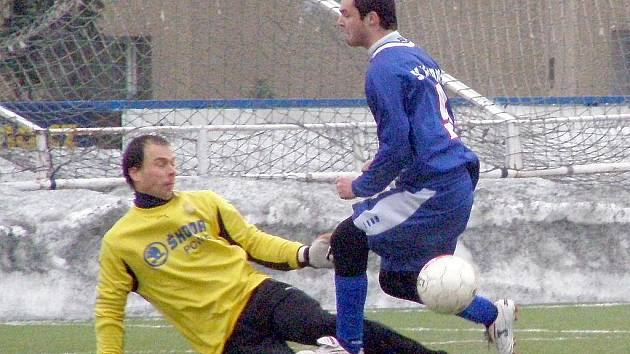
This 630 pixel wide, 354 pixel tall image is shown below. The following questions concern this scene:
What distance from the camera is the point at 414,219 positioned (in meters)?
6.05

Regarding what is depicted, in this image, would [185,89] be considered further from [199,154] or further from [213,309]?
[213,309]

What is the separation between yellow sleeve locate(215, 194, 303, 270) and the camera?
6098mm

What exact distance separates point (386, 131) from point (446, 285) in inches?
27.3

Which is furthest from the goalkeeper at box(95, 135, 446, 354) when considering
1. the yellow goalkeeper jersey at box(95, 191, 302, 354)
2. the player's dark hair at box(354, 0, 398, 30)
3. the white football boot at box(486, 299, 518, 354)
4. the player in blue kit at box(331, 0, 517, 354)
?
the player's dark hair at box(354, 0, 398, 30)

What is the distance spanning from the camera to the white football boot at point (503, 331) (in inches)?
255

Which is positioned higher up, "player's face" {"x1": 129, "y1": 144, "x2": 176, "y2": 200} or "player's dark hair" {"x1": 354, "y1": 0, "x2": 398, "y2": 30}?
"player's dark hair" {"x1": 354, "y1": 0, "x2": 398, "y2": 30}

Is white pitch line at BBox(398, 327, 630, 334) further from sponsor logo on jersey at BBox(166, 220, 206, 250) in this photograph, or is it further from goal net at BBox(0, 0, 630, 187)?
sponsor logo on jersey at BBox(166, 220, 206, 250)

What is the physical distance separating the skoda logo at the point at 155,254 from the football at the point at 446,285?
1.09m

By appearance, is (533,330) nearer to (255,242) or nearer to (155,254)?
(255,242)

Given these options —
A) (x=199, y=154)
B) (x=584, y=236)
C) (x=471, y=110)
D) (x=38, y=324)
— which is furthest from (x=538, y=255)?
(x=38, y=324)

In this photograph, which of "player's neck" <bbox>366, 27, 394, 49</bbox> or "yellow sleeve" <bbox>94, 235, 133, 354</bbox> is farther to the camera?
"player's neck" <bbox>366, 27, 394, 49</bbox>

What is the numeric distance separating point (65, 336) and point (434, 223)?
3696mm

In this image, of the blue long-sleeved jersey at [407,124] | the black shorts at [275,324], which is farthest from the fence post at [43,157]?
the blue long-sleeved jersey at [407,124]

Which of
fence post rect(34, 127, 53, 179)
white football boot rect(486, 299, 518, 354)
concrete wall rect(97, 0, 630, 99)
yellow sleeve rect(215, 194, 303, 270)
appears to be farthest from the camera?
concrete wall rect(97, 0, 630, 99)
